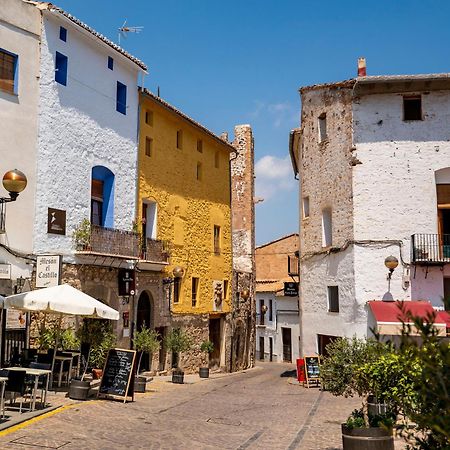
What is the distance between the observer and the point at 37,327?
56.9 feet

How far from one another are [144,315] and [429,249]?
10952mm

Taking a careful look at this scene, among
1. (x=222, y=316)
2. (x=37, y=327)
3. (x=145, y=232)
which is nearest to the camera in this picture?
(x=37, y=327)

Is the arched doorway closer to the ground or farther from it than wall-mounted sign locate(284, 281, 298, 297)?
closer to the ground

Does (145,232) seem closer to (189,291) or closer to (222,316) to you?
(189,291)

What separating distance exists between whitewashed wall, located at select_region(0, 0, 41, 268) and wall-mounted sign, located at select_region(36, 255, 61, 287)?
2.31 feet

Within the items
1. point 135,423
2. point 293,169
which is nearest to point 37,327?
point 135,423

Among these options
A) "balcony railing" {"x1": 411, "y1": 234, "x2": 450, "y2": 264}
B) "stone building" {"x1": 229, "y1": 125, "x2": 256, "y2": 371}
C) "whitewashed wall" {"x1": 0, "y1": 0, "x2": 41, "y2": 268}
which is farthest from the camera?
"stone building" {"x1": 229, "y1": 125, "x2": 256, "y2": 371}

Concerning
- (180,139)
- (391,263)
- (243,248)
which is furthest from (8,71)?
(243,248)

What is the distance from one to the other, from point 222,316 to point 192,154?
8360 mm

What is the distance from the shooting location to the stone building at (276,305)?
46.9m

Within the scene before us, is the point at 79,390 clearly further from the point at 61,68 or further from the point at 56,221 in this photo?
the point at 61,68

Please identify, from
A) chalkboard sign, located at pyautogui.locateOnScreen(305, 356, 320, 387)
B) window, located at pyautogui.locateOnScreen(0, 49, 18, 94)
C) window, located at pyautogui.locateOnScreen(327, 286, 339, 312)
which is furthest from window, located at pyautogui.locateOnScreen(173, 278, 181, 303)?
window, located at pyautogui.locateOnScreen(0, 49, 18, 94)

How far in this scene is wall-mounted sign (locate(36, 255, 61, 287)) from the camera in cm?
1639

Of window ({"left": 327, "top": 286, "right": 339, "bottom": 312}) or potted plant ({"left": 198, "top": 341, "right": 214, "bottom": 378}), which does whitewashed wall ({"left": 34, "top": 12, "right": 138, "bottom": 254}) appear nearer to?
potted plant ({"left": 198, "top": 341, "right": 214, "bottom": 378})
